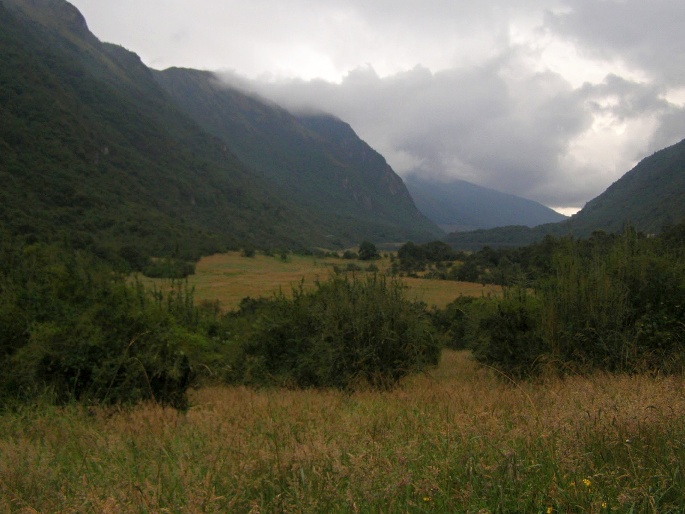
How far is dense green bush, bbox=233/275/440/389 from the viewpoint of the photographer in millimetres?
9555

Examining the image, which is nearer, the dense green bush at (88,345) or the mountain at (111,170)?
the dense green bush at (88,345)

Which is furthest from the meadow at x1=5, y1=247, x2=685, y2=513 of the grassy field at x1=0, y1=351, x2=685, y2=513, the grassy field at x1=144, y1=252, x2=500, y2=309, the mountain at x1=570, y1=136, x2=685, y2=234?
the mountain at x1=570, y1=136, x2=685, y2=234

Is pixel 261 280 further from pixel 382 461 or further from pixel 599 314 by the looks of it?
pixel 382 461

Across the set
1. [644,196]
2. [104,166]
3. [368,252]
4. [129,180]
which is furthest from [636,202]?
[104,166]

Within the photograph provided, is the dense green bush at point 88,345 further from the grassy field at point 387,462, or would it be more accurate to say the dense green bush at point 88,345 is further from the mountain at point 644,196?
the mountain at point 644,196

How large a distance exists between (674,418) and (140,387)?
19.6 feet

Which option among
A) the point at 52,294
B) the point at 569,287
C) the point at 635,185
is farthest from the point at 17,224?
the point at 635,185

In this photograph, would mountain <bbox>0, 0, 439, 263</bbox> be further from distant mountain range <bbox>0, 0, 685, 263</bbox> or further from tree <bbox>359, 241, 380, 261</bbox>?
tree <bbox>359, 241, 380, 261</bbox>

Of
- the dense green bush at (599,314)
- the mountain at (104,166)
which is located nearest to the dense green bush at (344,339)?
the dense green bush at (599,314)

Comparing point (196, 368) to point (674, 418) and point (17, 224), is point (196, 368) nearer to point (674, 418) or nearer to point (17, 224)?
point (674, 418)

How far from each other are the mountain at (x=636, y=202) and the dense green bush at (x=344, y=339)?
47111 millimetres

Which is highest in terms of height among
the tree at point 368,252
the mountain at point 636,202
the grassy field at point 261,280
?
the mountain at point 636,202

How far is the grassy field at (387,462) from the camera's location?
2.54 meters

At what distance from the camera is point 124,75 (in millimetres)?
176375
